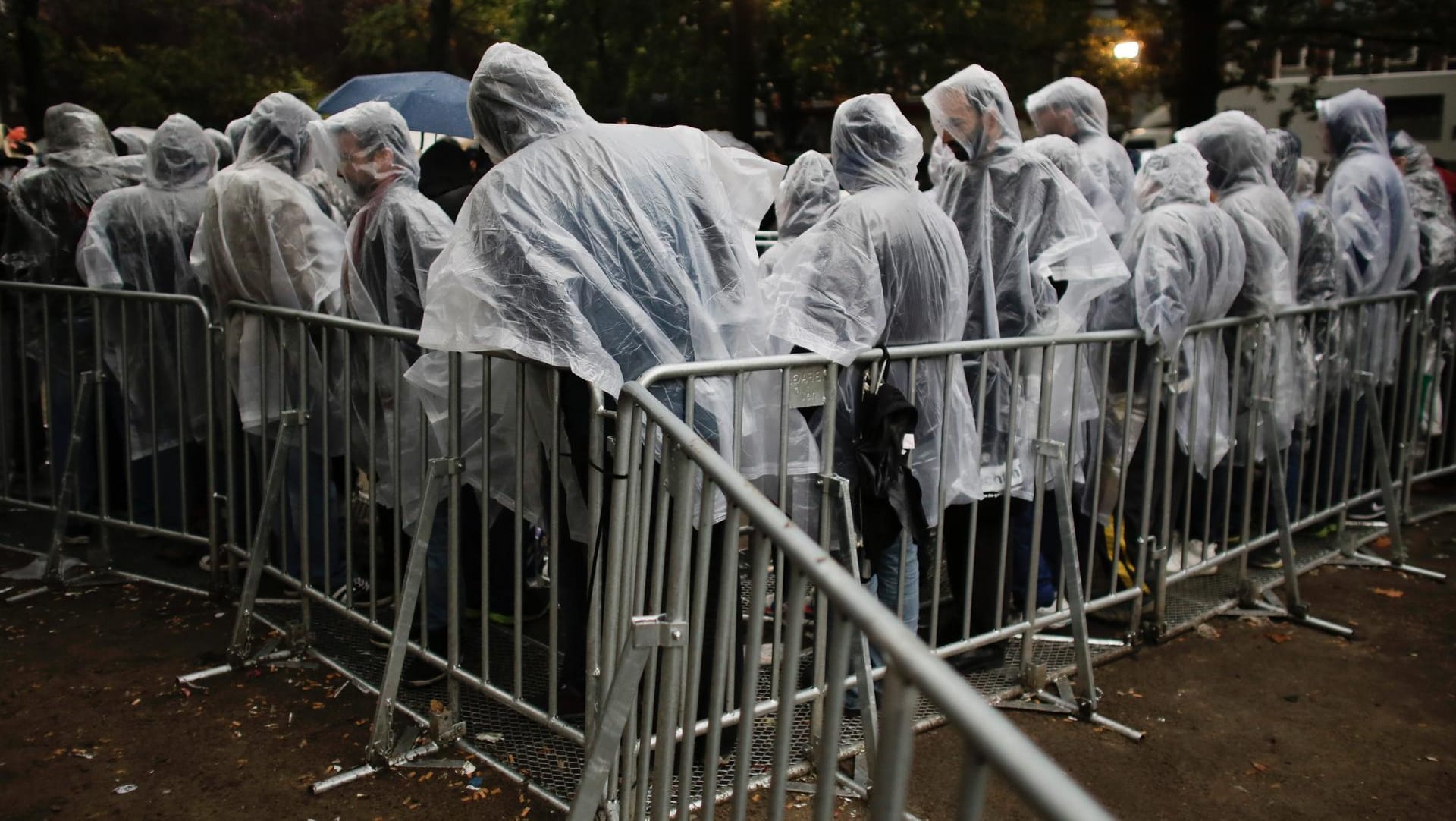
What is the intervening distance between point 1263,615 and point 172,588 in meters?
4.74

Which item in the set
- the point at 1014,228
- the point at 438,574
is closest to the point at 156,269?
the point at 438,574

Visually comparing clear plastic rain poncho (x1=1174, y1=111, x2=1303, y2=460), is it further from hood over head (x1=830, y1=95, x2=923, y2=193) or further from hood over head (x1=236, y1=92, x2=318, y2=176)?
hood over head (x1=236, y1=92, x2=318, y2=176)

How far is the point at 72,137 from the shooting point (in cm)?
667

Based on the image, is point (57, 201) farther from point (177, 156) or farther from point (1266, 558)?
point (1266, 558)

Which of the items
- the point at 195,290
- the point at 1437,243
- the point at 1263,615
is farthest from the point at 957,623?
the point at 1437,243

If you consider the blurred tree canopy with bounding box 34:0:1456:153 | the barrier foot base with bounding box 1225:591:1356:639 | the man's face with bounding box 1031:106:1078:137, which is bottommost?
the barrier foot base with bounding box 1225:591:1356:639

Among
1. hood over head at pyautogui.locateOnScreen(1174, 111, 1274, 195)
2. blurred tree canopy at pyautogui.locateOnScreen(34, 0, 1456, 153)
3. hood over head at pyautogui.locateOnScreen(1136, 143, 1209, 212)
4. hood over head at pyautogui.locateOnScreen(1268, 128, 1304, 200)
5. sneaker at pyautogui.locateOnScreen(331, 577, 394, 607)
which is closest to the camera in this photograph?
sneaker at pyautogui.locateOnScreen(331, 577, 394, 607)

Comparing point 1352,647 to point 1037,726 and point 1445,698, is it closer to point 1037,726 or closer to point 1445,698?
point 1445,698

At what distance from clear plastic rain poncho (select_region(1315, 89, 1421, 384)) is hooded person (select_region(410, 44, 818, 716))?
413 cm

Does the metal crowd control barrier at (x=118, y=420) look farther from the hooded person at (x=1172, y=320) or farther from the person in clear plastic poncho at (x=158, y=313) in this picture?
the hooded person at (x=1172, y=320)

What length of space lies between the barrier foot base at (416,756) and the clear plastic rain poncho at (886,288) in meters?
1.48

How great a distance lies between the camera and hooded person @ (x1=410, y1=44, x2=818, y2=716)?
10.9 ft

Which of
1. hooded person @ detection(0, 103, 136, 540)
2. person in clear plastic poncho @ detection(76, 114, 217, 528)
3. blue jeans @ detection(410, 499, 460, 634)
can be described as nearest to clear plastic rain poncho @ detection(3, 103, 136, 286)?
hooded person @ detection(0, 103, 136, 540)

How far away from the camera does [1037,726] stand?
13.8 feet
